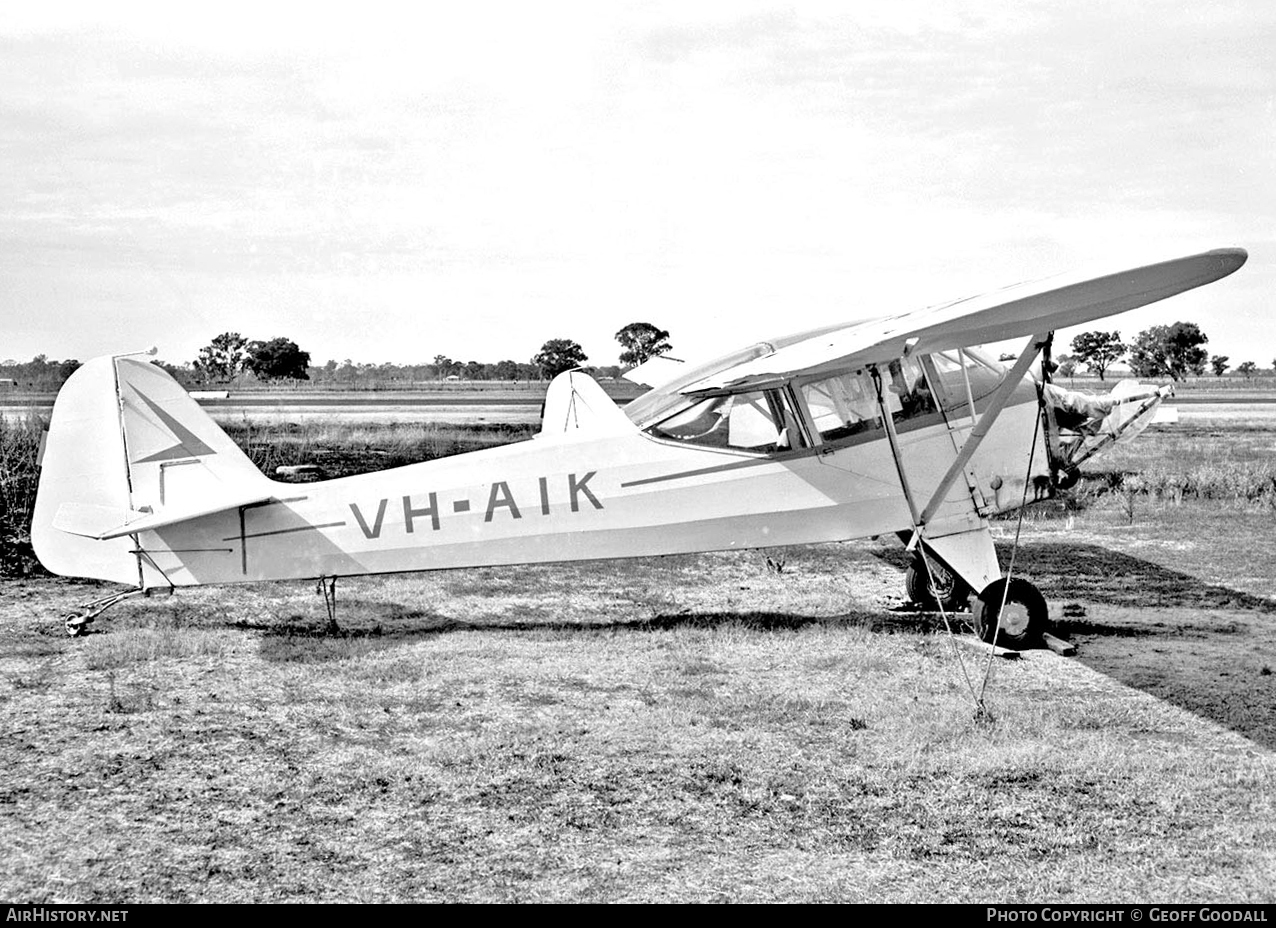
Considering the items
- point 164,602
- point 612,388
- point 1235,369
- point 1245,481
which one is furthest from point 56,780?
point 1235,369

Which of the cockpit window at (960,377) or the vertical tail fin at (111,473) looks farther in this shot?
the cockpit window at (960,377)

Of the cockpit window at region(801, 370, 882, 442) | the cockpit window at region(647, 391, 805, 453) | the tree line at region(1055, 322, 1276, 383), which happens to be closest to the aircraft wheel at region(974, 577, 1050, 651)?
the cockpit window at region(801, 370, 882, 442)

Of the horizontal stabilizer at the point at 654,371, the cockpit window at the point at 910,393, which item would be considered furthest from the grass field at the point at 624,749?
the horizontal stabilizer at the point at 654,371

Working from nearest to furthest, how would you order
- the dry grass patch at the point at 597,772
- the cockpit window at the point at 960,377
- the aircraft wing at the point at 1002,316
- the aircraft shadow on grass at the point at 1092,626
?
the dry grass patch at the point at 597,772 → the aircraft wing at the point at 1002,316 → the aircraft shadow on grass at the point at 1092,626 → the cockpit window at the point at 960,377

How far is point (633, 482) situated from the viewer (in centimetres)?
808

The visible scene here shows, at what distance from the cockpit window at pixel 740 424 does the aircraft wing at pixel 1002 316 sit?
31 centimetres

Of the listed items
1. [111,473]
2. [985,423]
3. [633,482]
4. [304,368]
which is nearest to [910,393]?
[985,423]

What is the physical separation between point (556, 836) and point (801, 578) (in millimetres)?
6592

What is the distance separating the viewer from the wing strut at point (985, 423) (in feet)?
23.8

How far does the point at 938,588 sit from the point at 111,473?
6.22m

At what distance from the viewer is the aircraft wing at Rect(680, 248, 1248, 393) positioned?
6066mm

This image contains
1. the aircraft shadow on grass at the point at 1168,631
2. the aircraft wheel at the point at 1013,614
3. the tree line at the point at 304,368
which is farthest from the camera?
the tree line at the point at 304,368

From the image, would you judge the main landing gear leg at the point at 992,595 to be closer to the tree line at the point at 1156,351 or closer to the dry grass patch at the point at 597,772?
the dry grass patch at the point at 597,772

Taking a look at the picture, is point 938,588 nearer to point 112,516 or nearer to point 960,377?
point 960,377
